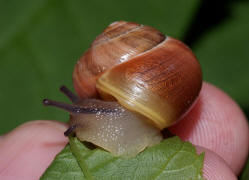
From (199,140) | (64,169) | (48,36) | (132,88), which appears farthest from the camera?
(48,36)

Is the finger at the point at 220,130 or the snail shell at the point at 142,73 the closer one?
the snail shell at the point at 142,73

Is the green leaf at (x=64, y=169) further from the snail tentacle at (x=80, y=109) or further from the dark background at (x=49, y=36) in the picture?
the dark background at (x=49, y=36)

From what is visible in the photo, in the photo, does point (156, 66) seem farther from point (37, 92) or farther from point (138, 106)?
point (37, 92)

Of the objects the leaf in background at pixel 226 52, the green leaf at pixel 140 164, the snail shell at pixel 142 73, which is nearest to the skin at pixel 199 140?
the green leaf at pixel 140 164

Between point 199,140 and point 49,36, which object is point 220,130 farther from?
point 49,36

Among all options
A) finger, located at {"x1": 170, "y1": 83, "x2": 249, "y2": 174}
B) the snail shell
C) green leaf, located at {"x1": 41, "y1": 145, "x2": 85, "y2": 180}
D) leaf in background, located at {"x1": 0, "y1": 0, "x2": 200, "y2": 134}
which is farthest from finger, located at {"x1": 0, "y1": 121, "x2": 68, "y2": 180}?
finger, located at {"x1": 170, "y1": 83, "x2": 249, "y2": 174}

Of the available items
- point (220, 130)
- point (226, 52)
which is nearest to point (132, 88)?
point (220, 130)
